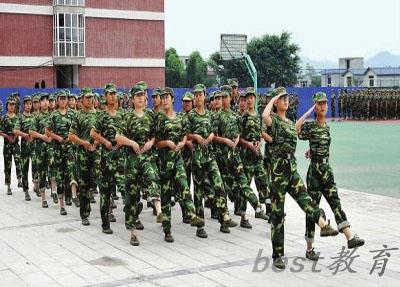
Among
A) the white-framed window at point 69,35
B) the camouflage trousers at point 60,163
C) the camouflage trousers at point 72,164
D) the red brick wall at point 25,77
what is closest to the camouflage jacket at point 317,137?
the camouflage trousers at point 72,164

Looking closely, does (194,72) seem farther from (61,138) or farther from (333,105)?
(61,138)

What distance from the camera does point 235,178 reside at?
27.3 ft

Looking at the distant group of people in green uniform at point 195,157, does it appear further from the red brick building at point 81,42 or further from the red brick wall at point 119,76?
the red brick wall at point 119,76

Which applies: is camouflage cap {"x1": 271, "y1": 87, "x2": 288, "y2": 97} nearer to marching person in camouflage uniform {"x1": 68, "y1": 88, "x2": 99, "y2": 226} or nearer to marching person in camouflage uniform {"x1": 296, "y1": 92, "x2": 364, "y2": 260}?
marching person in camouflage uniform {"x1": 296, "y1": 92, "x2": 364, "y2": 260}

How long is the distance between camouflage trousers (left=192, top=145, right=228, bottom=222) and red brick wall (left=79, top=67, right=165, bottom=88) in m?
27.6

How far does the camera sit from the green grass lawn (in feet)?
39.6

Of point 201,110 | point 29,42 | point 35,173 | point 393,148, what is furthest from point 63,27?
point 201,110

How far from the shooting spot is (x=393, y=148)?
19.2m

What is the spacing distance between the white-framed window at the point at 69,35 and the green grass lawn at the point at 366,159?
15.3 metres

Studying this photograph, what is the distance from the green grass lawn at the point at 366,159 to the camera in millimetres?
12070

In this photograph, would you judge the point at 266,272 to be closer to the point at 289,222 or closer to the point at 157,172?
the point at 157,172

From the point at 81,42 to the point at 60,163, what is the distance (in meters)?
25.4

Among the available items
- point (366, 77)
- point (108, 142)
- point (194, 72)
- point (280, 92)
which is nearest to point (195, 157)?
point (108, 142)

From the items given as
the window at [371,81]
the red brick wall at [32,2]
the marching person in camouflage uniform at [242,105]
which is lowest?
the marching person in camouflage uniform at [242,105]
